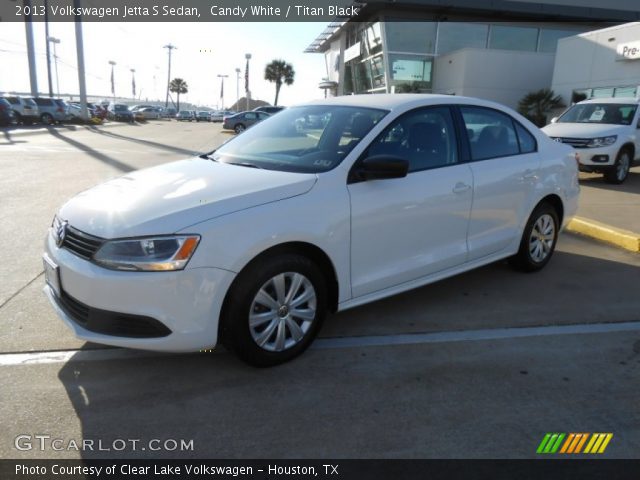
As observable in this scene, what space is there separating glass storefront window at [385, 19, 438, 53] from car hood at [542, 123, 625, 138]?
23.9 m

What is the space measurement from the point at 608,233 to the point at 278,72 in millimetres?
62929

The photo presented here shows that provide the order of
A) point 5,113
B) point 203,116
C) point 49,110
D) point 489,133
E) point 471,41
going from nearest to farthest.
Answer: point 489,133 → point 5,113 → point 49,110 → point 471,41 → point 203,116

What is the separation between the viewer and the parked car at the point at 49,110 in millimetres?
31922

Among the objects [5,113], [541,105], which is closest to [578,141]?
[541,105]

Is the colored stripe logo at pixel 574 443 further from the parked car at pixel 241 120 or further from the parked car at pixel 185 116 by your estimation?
the parked car at pixel 185 116

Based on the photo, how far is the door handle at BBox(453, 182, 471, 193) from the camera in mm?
3979

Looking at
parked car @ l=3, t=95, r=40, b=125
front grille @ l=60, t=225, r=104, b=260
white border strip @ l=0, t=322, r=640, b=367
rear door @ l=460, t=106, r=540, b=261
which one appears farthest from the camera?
parked car @ l=3, t=95, r=40, b=125

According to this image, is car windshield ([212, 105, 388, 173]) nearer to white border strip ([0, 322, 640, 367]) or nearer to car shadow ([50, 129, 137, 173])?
white border strip ([0, 322, 640, 367])

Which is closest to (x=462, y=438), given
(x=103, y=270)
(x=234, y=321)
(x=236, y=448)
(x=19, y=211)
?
(x=236, y=448)

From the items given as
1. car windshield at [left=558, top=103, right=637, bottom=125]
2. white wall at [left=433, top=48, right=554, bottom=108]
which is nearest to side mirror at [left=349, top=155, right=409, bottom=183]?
car windshield at [left=558, top=103, right=637, bottom=125]

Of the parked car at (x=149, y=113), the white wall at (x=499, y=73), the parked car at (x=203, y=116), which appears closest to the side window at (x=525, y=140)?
the white wall at (x=499, y=73)

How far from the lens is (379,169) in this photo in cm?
333

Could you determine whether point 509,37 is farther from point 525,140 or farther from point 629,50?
point 525,140

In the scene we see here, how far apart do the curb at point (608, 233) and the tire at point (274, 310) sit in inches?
171
